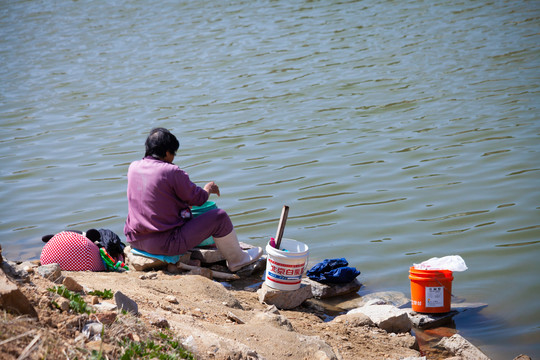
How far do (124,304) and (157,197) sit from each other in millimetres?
2244

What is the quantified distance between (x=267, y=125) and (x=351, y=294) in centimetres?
560

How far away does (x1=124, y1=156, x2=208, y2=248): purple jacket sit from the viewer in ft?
18.4

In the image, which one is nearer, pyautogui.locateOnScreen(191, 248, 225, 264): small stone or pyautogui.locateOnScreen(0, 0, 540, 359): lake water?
pyautogui.locateOnScreen(191, 248, 225, 264): small stone

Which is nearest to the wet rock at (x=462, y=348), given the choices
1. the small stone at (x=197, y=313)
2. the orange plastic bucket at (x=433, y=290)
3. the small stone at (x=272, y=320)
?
the orange plastic bucket at (x=433, y=290)

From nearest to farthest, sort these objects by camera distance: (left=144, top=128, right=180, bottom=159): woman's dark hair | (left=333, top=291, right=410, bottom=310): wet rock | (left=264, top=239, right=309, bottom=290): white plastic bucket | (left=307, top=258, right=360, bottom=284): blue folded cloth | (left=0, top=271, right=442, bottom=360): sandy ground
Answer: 1. (left=0, top=271, right=442, bottom=360): sandy ground
2. (left=264, top=239, right=309, bottom=290): white plastic bucket
3. (left=333, top=291, right=410, bottom=310): wet rock
4. (left=307, top=258, right=360, bottom=284): blue folded cloth
5. (left=144, top=128, right=180, bottom=159): woman's dark hair

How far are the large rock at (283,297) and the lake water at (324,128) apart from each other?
799mm

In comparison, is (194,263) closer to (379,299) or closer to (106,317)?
(379,299)

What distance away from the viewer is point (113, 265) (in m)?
5.76

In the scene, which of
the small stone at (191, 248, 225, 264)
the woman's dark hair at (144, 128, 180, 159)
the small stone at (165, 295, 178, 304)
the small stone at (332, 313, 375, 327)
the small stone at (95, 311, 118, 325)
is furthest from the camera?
the small stone at (191, 248, 225, 264)

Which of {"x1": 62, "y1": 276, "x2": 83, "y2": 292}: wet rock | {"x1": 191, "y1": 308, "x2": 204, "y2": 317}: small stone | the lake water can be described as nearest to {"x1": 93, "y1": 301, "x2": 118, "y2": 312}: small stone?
{"x1": 62, "y1": 276, "x2": 83, "y2": 292}: wet rock

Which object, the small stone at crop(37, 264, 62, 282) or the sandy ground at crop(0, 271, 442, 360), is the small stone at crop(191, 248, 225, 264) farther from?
the small stone at crop(37, 264, 62, 282)

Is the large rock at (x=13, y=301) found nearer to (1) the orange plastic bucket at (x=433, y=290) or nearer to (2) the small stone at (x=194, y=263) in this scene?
(2) the small stone at (x=194, y=263)

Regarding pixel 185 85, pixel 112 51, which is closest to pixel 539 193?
pixel 185 85

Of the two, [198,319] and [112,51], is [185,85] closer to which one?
[112,51]
